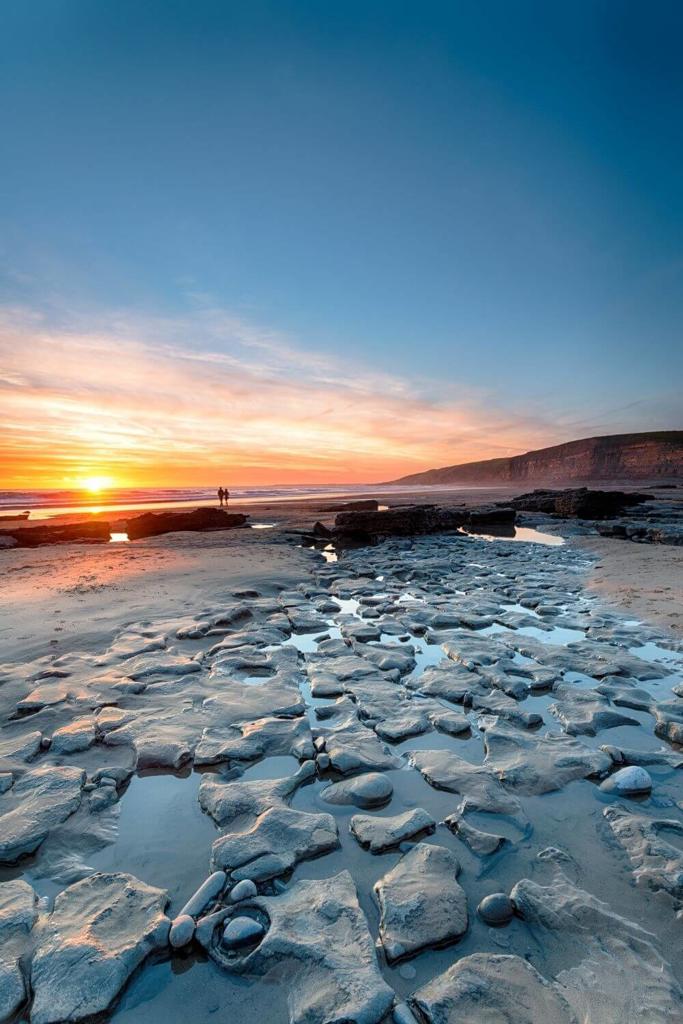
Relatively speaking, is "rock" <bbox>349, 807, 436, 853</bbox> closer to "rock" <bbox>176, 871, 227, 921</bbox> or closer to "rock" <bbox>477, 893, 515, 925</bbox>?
"rock" <bbox>477, 893, 515, 925</bbox>

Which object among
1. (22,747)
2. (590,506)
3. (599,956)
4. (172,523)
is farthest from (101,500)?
(599,956)

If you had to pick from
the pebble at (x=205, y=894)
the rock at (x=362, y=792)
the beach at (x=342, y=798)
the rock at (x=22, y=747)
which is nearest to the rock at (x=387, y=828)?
the beach at (x=342, y=798)

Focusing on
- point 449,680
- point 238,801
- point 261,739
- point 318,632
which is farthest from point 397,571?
point 238,801

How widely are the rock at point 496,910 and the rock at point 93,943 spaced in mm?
1171

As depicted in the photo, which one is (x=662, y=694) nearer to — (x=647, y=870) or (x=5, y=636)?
(x=647, y=870)

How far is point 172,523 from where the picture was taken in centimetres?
1459

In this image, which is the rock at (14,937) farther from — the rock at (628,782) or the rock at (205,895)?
the rock at (628,782)

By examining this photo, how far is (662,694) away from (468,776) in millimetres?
2033

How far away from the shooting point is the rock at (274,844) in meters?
1.95

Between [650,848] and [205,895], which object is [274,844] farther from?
[650,848]

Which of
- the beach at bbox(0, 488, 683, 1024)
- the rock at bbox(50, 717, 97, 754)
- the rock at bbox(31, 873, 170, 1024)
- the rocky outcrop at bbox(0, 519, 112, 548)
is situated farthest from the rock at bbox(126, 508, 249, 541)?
the rock at bbox(31, 873, 170, 1024)

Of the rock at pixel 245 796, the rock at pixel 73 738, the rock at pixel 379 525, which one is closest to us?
the rock at pixel 245 796

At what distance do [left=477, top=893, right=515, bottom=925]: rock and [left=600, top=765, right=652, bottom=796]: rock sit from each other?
3.49 ft

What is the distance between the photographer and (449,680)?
3777 mm
